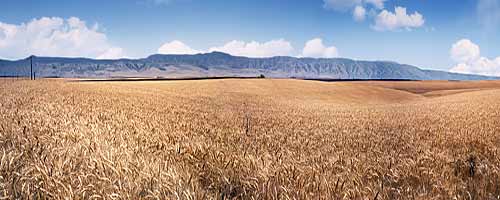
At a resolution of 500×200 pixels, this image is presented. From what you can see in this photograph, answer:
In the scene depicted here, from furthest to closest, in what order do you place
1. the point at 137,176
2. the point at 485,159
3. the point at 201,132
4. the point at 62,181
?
the point at 201,132, the point at 485,159, the point at 137,176, the point at 62,181

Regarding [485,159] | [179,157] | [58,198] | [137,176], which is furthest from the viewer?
[485,159]

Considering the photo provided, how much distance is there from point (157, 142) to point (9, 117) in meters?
4.93

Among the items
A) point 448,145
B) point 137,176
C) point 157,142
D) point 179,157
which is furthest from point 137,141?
point 448,145

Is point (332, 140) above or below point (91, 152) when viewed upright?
below

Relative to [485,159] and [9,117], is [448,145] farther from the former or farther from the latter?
[9,117]

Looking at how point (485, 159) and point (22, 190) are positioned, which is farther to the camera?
point (485, 159)

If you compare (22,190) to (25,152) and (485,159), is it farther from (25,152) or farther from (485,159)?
(485,159)

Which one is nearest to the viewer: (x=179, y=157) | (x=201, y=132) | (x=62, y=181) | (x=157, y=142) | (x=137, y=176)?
(x=62, y=181)

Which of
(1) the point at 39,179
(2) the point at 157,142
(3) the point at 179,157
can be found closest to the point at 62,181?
(1) the point at 39,179

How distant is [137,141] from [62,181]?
158 inches

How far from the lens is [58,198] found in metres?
4.42

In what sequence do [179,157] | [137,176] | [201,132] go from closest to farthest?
[137,176] → [179,157] → [201,132]

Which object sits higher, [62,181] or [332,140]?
[62,181]

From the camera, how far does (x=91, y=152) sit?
21.8 ft
